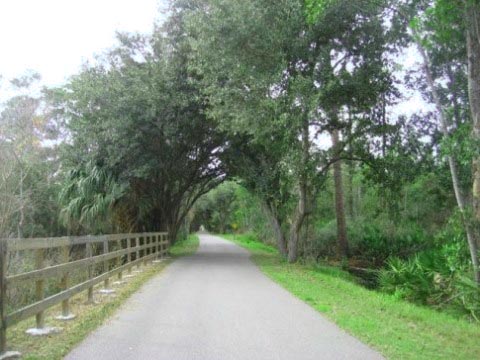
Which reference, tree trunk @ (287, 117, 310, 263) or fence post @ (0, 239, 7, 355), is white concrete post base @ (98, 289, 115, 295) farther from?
tree trunk @ (287, 117, 310, 263)

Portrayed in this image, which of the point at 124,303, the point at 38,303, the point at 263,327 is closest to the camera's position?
the point at 38,303

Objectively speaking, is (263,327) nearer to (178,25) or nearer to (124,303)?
(124,303)

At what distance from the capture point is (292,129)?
17.3 metres

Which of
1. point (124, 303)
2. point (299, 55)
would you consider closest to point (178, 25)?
point (299, 55)

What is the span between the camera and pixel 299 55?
17812mm

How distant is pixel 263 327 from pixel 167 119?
49.3 feet

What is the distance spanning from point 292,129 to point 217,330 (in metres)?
10.5

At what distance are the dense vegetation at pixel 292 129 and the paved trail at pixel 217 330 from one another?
4.33 metres

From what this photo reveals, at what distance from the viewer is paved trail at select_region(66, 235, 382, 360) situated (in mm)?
6457

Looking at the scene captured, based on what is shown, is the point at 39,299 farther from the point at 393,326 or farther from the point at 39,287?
the point at 393,326

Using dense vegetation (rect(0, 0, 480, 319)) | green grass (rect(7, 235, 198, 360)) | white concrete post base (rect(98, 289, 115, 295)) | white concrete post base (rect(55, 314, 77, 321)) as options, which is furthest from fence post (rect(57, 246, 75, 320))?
dense vegetation (rect(0, 0, 480, 319))

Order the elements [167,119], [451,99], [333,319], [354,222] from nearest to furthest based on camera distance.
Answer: [333,319]
[451,99]
[167,119]
[354,222]

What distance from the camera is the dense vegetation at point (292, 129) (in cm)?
1324

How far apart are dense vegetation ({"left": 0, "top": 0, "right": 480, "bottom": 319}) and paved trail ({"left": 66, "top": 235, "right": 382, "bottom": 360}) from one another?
4.33 meters
